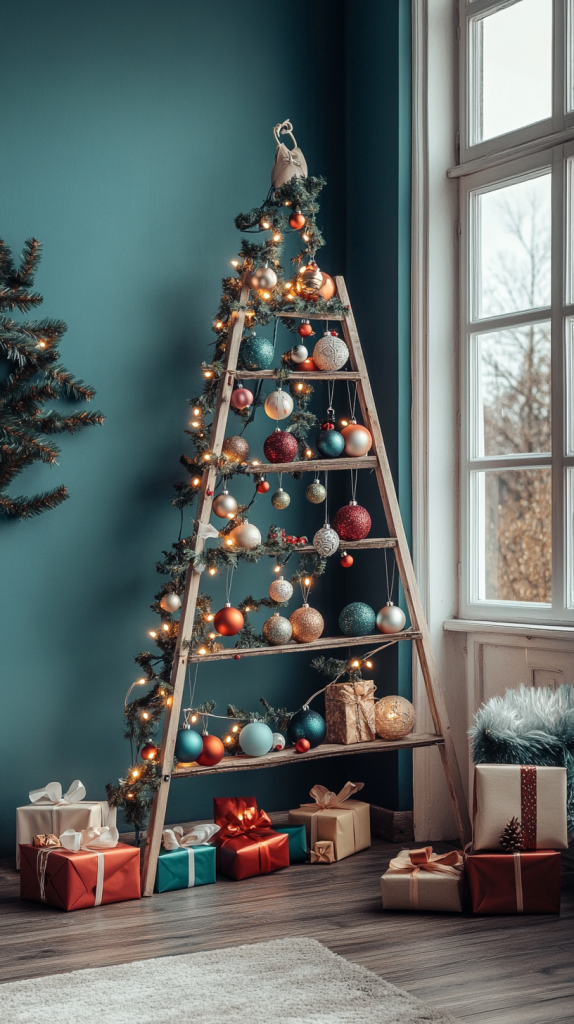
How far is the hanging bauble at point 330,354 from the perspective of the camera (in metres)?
3.21

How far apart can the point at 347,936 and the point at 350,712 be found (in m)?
0.83

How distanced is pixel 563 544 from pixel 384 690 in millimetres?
845

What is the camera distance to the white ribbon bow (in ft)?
10.1

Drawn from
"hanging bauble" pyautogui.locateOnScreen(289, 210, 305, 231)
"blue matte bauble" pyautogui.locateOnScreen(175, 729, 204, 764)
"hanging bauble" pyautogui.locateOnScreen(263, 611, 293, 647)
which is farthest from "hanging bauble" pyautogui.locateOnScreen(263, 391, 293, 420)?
"blue matte bauble" pyautogui.locateOnScreen(175, 729, 204, 764)

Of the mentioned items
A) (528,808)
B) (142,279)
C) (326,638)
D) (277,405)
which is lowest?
(528,808)

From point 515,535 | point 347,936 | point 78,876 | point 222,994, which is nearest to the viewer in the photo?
point 222,994

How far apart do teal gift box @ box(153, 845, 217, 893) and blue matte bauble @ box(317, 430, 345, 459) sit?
1240mm

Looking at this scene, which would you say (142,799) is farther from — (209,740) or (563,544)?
(563,544)

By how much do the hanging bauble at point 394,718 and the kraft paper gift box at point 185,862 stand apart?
640 millimetres

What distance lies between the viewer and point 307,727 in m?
3.17

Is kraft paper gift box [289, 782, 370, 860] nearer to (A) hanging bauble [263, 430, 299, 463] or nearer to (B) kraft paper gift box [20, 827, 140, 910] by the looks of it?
(B) kraft paper gift box [20, 827, 140, 910]

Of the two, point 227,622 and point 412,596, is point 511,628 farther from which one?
point 227,622

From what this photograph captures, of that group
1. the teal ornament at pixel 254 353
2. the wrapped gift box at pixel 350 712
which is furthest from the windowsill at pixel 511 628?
the teal ornament at pixel 254 353

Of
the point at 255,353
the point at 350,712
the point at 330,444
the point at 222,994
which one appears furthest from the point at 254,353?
the point at 222,994
